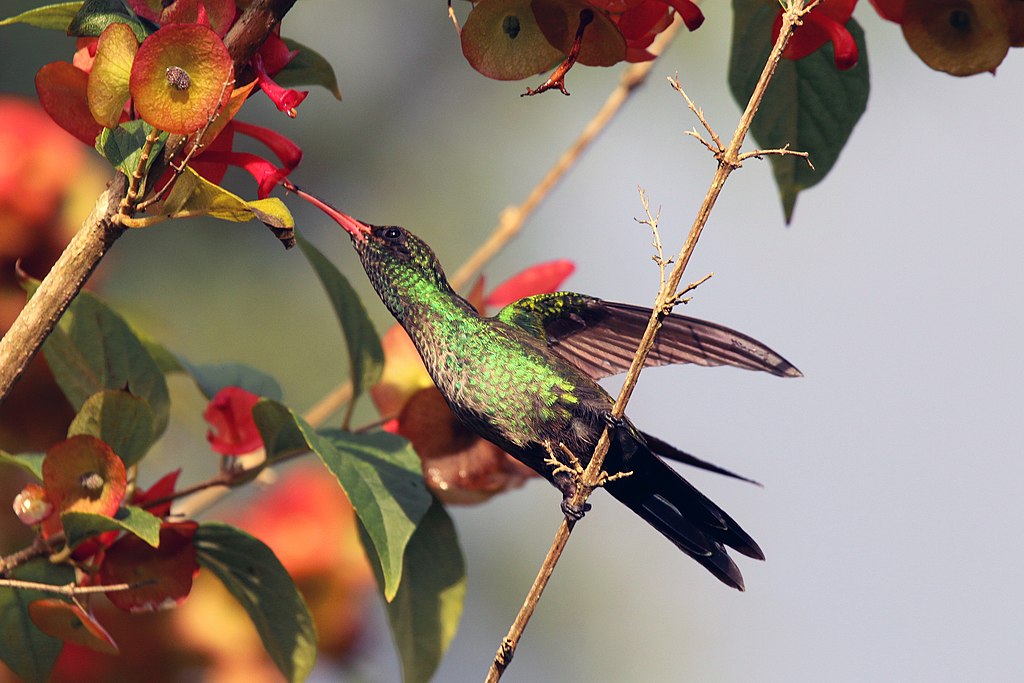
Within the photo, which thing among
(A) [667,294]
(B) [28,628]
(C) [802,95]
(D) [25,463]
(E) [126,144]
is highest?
(C) [802,95]

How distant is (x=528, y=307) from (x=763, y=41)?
0.31 metres

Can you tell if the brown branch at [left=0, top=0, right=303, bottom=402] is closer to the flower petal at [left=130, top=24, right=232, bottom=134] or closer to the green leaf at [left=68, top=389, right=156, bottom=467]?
the flower petal at [left=130, top=24, right=232, bottom=134]

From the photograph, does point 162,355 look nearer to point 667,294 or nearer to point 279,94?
point 279,94

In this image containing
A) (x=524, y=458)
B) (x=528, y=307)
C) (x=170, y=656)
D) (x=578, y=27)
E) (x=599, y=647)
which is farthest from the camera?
(x=599, y=647)

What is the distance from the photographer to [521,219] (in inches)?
46.4

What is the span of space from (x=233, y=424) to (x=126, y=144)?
0.37m

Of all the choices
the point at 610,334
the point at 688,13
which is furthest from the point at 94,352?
the point at 688,13

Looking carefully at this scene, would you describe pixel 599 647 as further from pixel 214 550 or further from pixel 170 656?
pixel 214 550

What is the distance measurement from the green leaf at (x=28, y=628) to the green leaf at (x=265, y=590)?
0.12 metres

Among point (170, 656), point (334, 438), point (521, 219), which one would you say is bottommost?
point (170, 656)

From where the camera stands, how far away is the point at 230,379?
1145 mm

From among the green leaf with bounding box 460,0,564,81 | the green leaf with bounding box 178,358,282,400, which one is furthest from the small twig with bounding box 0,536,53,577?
the green leaf with bounding box 460,0,564,81

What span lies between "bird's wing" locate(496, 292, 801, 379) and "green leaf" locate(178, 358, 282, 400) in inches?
9.1

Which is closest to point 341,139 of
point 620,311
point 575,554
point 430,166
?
point 430,166
